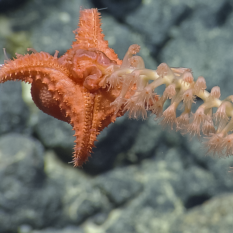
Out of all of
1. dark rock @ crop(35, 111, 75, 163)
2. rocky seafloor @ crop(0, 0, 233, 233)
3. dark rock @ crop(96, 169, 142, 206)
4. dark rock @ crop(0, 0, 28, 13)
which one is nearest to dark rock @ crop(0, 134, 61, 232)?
rocky seafloor @ crop(0, 0, 233, 233)

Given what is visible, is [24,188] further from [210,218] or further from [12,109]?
[210,218]

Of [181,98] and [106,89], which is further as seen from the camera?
[106,89]

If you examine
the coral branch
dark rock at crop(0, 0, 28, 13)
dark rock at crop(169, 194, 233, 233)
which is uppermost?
dark rock at crop(0, 0, 28, 13)

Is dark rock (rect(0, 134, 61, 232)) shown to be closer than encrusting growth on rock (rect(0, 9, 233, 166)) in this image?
No

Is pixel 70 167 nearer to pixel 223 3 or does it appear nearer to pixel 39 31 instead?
pixel 39 31

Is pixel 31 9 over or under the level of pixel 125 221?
over

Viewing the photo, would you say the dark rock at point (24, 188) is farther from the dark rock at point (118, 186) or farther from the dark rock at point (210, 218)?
the dark rock at point (210, 218)

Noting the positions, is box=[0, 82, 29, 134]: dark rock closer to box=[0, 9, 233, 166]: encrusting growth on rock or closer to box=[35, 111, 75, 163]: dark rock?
box=[35, 111, 75, 163]: dark rock

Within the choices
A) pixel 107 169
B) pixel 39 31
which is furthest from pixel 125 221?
pixel 39 31

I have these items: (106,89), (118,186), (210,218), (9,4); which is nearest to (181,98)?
(106,89)
